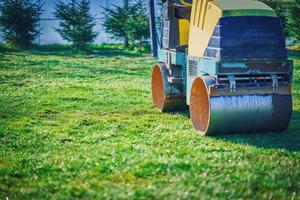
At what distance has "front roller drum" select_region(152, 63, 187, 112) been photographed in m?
9.89

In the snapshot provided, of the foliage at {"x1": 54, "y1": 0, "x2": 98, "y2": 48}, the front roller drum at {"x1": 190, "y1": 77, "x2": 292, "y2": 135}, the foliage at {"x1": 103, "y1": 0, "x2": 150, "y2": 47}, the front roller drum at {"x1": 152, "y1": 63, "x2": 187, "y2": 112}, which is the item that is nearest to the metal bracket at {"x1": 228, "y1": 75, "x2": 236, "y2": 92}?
the front roller drum at {"x1": 190, "y1": 77, "x2": 292, "y2": 135}

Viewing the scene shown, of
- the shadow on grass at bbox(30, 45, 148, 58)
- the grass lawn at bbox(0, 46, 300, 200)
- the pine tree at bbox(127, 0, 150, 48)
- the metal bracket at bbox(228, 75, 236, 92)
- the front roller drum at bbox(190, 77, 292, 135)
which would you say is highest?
the pine tree at bbox(127, 0, 150, 48)

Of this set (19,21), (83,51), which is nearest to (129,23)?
(83,51)

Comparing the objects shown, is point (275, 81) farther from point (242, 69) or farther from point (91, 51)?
point (91, 51)

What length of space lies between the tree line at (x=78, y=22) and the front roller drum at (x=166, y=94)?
16354mm

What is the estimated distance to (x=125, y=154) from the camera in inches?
256

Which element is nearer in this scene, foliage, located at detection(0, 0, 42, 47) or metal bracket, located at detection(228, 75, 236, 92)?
metal bracket, located at detection(228, 75, 236, 92)

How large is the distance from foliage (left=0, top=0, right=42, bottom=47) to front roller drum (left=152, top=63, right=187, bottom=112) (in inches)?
745

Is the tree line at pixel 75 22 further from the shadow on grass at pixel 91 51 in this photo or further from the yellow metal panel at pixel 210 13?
the yellow metal panel at pixel 210 13

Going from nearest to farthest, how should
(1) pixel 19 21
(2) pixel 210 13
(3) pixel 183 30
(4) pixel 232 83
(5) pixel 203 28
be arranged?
(4) pixel 232 83, (2) pixel 210 13, (5) pixel 203 28, (3) pixel 183 30, (1) pixel 19 21

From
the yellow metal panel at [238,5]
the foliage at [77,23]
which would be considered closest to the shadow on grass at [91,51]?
the foliage at [77,23]

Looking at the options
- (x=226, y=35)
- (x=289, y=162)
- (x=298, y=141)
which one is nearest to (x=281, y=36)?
(x=226, y=35)

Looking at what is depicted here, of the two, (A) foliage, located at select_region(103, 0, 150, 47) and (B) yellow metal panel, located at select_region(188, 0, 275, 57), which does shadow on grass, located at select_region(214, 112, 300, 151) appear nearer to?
(B) yellow metal panel, located at select_region(188, 0, 275, 57)

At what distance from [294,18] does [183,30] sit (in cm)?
1759
